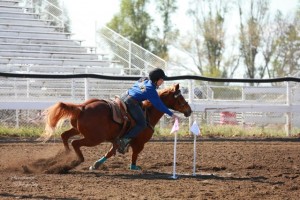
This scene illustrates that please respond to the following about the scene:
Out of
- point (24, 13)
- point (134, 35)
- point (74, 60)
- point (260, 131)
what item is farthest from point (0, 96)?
point (134, 35)

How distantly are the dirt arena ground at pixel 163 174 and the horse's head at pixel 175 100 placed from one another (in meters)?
1.02

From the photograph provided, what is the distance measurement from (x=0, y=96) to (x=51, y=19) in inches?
547

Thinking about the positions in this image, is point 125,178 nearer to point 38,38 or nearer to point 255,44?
point 38,38

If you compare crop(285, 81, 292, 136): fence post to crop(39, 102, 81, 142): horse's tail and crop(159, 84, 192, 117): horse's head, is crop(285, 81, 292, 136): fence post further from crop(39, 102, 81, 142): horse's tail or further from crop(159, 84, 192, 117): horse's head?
crop(39, 102, 81, 142): horse's tail

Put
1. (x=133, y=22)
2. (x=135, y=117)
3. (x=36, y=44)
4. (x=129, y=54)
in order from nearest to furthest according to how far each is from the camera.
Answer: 1. (x=135, y=117)
2. (x=129, y=54)
3. (x=36, y=44)
4. (x=133, y=22)

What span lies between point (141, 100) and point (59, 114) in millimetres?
1480

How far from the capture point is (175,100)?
12422mm

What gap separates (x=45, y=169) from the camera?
11.5 m

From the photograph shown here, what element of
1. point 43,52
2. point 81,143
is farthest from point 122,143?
point 43,52

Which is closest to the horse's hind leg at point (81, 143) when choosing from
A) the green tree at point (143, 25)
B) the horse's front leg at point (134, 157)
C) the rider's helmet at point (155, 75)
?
the horse's front leg at point (134, 157)

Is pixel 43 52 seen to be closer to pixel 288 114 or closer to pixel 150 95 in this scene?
pixel 288 114

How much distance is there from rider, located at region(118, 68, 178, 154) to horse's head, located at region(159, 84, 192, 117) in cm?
64

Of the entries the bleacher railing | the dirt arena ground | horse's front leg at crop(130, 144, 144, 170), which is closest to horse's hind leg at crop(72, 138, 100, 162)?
the dirt arena ground

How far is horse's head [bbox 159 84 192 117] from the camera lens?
1240 centimetres
